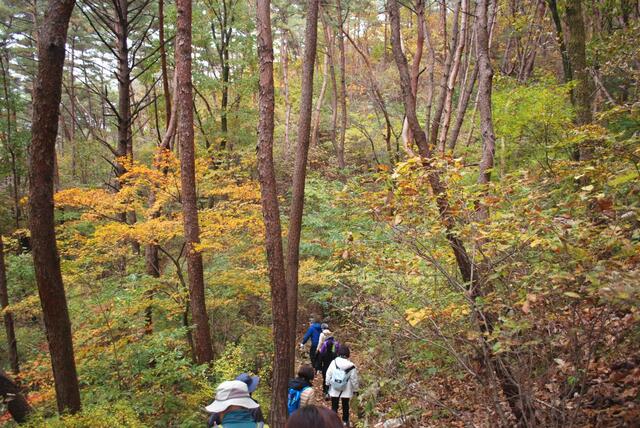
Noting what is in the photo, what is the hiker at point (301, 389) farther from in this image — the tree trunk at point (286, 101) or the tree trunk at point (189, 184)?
the tree trunk at point (286, 101)

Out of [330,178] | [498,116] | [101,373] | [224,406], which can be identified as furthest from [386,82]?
[224,406]

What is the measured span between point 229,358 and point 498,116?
824cm

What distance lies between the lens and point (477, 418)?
15.8 feet

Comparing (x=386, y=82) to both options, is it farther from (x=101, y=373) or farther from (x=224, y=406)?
(x=224, y=406)

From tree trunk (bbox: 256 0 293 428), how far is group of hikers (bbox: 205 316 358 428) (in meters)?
0.44

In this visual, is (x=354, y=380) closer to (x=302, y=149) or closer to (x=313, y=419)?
(x=302, y=149)

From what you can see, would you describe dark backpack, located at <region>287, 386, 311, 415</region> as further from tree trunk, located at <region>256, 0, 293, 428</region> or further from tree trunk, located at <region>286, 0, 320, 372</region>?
tree trunk, located at <region>286, 0, 320, 372</region>

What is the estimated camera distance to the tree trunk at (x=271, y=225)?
6.93 meters

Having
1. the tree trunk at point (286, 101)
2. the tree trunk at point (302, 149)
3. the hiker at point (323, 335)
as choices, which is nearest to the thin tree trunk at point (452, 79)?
the tree trunk at point (302, 149)

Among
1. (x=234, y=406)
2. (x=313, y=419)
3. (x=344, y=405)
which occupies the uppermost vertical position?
(x=313, y=419)

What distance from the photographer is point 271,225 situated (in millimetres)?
7105

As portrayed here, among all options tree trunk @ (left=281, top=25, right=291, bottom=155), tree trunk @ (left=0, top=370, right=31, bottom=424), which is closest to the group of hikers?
tree trunk @ (left=0, top=370, right=31, bottom=424)

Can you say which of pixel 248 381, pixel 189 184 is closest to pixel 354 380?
pixel 248 381

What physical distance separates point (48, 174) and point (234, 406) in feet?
11.0
